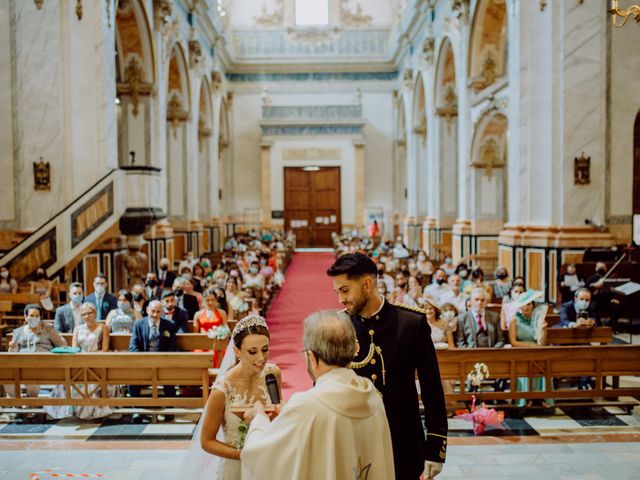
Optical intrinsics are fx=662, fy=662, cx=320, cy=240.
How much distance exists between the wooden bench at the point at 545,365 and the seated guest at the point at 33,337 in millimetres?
4759

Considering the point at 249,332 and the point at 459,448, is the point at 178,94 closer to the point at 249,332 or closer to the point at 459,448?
the point at 459,448

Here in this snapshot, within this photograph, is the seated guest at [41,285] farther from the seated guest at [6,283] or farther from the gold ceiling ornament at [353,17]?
the gold ceiling ornament at [353,17]

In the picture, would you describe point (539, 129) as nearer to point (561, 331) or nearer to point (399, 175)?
point (561, 331)

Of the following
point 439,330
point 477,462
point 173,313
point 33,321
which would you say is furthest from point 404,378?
point 173,313

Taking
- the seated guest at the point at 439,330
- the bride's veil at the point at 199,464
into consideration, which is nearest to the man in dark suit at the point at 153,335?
the seated guest at the point at 439,330

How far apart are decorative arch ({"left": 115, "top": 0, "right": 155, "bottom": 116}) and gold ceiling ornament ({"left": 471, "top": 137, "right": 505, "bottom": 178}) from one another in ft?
31.6

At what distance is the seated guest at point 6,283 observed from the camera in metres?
11.0

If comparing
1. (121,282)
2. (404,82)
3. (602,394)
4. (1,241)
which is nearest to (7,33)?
(1,241)

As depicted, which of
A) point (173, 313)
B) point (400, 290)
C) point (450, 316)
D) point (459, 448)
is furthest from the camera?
point (400, 290)

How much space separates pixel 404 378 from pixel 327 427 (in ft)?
3.17

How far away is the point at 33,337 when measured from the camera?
8.10 metres

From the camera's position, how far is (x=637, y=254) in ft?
44.7

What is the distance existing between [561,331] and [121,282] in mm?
9412

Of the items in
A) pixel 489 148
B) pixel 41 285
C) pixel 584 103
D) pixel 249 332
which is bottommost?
pixel 41 285
